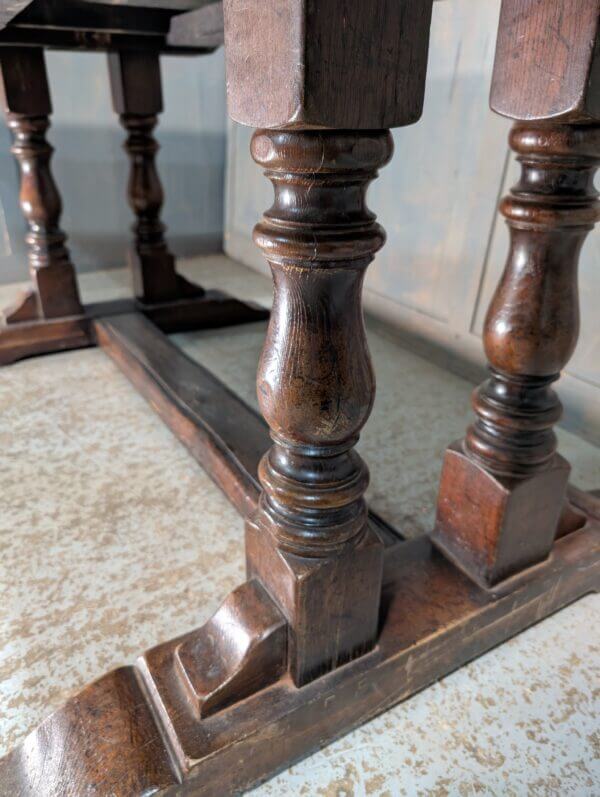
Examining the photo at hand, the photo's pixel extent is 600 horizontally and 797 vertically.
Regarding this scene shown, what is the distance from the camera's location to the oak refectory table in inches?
20.8

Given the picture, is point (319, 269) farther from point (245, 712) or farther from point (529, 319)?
point (245, 712)

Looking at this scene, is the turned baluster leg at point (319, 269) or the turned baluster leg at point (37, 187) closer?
the turned baluster leg at point (319, 269)

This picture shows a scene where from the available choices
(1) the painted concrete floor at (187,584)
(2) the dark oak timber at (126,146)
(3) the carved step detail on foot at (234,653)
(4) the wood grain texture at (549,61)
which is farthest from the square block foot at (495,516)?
(2) the dark oak timber at (126,146)

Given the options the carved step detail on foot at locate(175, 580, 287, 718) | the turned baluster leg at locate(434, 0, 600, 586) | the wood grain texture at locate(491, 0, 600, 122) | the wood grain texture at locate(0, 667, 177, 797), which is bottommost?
the wood grain texture at locate(0, 667, 177, 797)

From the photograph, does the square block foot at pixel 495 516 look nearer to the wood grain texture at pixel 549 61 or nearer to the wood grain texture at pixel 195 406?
the wood grain texture at pixel 195 406

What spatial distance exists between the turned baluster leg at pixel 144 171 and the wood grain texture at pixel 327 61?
142 centimetres

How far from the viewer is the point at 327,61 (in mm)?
483

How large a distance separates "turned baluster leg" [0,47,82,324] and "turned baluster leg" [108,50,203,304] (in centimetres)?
21

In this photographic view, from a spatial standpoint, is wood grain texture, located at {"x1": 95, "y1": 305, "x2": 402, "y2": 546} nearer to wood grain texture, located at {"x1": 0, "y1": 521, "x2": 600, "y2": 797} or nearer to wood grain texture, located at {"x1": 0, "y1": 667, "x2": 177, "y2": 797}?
wood grain texture, located at {"x1": 0, "y1": 521, "x2": 600, "y2": 797}

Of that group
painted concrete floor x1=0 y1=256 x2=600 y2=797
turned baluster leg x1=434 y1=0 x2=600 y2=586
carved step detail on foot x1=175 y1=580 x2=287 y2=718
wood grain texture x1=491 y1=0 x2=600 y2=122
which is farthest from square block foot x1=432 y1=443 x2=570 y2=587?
wood grain texture x1=491 y1=0 x2=600 y2=122

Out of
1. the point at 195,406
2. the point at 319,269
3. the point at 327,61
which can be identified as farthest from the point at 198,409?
the point at 327,61

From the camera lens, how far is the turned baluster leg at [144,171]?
70.4 inches

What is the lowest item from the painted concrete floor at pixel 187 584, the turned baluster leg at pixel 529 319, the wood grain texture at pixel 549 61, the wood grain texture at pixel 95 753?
the painted concrete floor at pixel 187 584

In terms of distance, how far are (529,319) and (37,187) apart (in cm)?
150
